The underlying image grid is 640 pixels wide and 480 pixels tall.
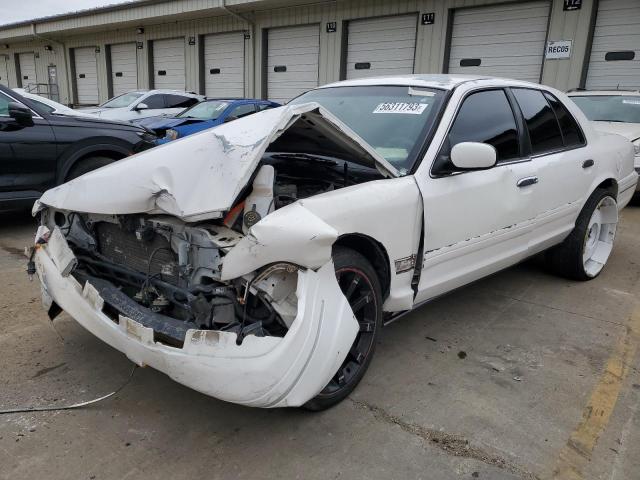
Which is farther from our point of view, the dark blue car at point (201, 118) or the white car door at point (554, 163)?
the dark blue car at point (201, 118)

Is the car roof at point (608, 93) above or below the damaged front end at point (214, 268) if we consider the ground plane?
above

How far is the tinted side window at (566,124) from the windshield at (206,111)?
23.5ft

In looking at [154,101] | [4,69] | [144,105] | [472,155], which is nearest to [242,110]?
[144,105]

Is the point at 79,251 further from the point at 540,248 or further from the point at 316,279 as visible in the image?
the point at 540,248

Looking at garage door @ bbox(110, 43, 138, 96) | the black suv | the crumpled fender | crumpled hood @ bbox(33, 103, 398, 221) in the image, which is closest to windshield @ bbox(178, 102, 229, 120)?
the black suv

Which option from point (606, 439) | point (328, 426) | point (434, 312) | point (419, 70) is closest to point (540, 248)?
point (434, 312)

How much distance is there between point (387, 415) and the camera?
101 inches

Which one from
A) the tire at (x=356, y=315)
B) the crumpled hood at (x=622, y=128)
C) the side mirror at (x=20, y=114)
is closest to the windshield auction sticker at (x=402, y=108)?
the tire at (x=356, y=315)

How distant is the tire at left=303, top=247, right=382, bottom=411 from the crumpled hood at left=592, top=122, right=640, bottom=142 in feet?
21.6

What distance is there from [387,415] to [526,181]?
1948 millimetres

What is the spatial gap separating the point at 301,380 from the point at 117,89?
22.3 m

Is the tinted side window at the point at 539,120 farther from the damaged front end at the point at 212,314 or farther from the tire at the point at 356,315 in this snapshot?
the damaged front end at the point at 212,314

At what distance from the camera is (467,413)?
2602 millimetres

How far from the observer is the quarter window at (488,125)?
3.21m
